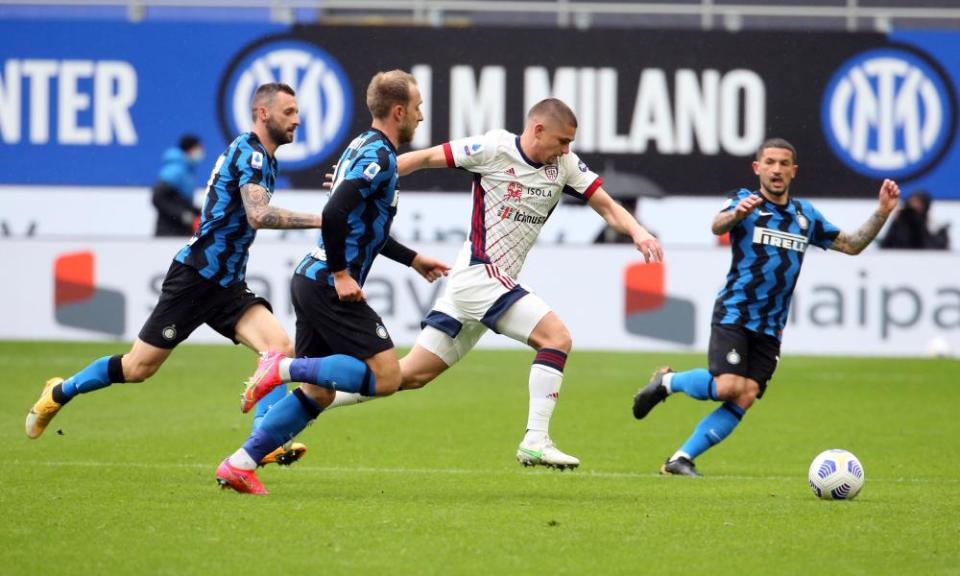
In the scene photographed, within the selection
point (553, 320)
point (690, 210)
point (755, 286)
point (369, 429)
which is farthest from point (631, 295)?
point (553, 320)

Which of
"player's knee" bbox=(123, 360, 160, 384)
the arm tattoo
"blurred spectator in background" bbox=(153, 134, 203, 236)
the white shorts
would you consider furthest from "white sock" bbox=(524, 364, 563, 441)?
"blurred spectator in background" bbox=(153, 134, 203, 236)

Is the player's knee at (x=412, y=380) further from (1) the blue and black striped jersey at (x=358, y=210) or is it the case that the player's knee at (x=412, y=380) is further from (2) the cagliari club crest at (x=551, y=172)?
(2) the cagliari club crest at (x=551, y=172)

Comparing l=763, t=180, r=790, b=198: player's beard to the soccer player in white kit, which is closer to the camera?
the soccer player in white kit

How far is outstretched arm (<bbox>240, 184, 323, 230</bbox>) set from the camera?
797cm

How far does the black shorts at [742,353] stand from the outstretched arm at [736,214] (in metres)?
0.61

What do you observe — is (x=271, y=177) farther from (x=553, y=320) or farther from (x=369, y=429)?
(x=369, y=429)

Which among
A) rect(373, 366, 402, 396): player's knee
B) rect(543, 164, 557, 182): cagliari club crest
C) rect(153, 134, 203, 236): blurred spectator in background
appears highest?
rect(543, 164, 557, 182): cagliari club crest

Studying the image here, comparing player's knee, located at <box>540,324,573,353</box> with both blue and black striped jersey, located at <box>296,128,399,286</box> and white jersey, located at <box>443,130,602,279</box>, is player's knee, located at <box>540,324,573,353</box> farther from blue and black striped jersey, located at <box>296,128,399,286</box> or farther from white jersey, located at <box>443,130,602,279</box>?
blue and black striped jersey, located at <box>296,128,399,286</box>

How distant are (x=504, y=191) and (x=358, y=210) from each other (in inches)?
47.5

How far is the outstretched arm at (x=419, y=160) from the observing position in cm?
838

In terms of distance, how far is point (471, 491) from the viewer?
331 inches

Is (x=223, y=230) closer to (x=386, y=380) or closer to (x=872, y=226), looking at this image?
(x=386, y=380)

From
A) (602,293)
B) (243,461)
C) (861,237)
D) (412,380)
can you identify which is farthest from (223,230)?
(602,293)

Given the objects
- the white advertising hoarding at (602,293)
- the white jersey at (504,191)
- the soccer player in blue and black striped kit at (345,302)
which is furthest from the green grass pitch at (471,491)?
the white advertising hoarding at (602,293)
